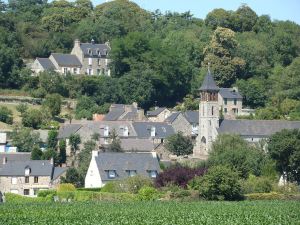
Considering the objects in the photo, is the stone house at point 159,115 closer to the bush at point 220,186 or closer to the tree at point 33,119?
the tree at point 33,119

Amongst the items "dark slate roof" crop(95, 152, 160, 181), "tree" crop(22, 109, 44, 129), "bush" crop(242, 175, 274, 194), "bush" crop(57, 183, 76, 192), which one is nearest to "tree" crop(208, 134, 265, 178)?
"bush" crop(242, 175, 274, 194)

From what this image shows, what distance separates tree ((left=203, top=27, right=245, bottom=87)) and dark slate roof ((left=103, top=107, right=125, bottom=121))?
15.1 meters

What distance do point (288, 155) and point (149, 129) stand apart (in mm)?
18746

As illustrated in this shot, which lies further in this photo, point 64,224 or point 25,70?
point 25,70

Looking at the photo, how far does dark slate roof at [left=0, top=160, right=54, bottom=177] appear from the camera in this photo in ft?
267

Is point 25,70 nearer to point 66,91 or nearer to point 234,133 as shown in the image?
point 66,91

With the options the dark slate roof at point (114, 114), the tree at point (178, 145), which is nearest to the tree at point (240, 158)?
the tree at point (178, 145)

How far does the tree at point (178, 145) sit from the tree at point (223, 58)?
20.5 m

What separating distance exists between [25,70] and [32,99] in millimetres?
5418

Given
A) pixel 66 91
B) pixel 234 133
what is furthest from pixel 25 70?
pixel 234 133

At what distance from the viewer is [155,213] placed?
2116 inches

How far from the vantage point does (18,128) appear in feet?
306

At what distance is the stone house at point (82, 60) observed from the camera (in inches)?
4439

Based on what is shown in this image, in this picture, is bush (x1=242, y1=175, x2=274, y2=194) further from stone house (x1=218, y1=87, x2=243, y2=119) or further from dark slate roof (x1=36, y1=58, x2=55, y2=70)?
dark slate roof (x1=36, y1=58, x2=55, y2=70)
